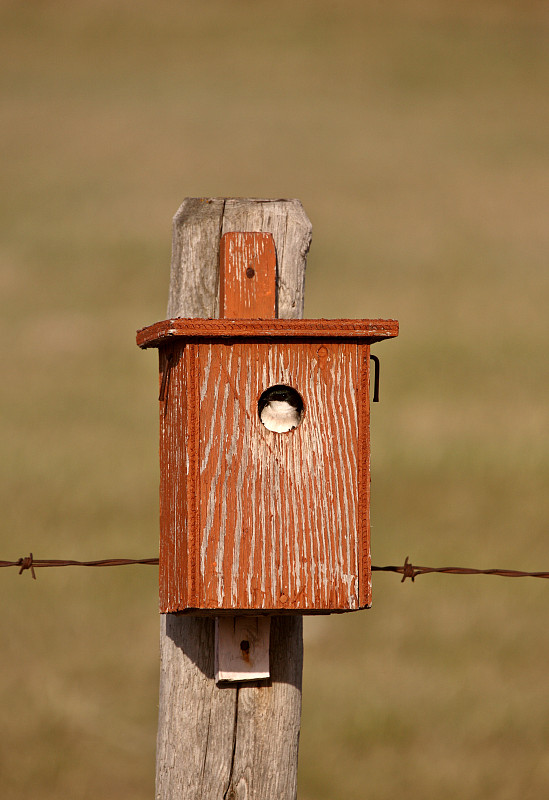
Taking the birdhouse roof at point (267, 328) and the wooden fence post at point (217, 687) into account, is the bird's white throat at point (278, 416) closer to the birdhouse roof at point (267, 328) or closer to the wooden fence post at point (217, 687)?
the birdhouse roof at point (267, 328)

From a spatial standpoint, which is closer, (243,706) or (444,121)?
(243,706)

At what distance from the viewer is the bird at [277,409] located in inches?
115

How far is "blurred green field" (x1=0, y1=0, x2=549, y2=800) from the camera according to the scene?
6.97m

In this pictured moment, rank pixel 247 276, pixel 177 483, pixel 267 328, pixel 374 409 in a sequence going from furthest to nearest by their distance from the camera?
1. pixel 374 409
2. pixel 247 276
3. pixel 177 483
4. pixel 267 328

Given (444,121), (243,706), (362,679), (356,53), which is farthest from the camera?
(356,53)

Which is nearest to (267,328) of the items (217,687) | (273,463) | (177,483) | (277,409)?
(277,409)

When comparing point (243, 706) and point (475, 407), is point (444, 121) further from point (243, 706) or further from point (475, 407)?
point (243, 706)

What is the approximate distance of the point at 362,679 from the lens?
7629 millimetres

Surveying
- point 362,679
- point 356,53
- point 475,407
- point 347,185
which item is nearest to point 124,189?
point 347,185

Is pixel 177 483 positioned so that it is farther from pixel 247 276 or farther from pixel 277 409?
pixel 247 276

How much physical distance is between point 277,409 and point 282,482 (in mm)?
176

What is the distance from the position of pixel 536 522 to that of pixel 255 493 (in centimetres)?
655

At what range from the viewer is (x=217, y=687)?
3.17 metres

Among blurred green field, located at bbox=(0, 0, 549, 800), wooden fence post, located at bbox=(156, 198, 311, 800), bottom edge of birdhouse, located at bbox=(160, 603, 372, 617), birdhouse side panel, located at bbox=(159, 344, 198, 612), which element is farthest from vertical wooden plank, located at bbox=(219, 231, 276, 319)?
blurred green field, located at bbox=(0, 0, 549, 800)
